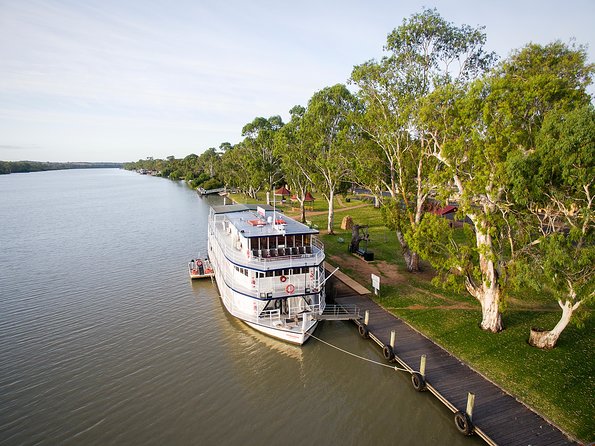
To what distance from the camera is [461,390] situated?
54.7 ft

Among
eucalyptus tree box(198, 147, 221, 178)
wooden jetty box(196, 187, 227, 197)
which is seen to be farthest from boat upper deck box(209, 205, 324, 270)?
eucalyptus tree box(198, 147, 221, 178)

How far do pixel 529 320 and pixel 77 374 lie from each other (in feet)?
92.8

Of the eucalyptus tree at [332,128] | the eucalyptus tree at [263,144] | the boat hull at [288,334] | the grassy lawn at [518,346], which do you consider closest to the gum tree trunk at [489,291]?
the grassy lawn at [518,346]

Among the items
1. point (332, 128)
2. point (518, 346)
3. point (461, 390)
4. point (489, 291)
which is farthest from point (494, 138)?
point (332, 128)

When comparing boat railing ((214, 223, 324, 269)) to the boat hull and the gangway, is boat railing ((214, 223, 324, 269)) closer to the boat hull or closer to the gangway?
the gangway

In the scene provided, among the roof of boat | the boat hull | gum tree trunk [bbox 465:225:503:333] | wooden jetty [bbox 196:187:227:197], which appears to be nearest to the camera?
gum tree trunk [bbox 465:225:503:333]

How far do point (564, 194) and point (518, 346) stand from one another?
8957 millimetres

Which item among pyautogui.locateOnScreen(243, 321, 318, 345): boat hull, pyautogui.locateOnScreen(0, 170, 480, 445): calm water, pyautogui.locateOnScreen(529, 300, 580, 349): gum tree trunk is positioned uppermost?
pyautogui.locateOnScreen(529, 300, 580, 349): gum tree trunk

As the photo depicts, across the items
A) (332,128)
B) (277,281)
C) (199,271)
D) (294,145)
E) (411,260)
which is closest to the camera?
(277,281)

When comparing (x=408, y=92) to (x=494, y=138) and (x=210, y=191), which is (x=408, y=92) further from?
(x=210, y=191)

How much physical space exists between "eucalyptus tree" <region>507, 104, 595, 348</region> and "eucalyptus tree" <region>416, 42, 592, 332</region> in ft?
3.43

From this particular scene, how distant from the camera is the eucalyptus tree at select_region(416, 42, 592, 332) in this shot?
18141 millimetres

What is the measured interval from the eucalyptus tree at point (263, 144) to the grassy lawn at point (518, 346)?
4779cm

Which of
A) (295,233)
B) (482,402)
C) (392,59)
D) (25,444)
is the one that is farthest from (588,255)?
(25,444)
